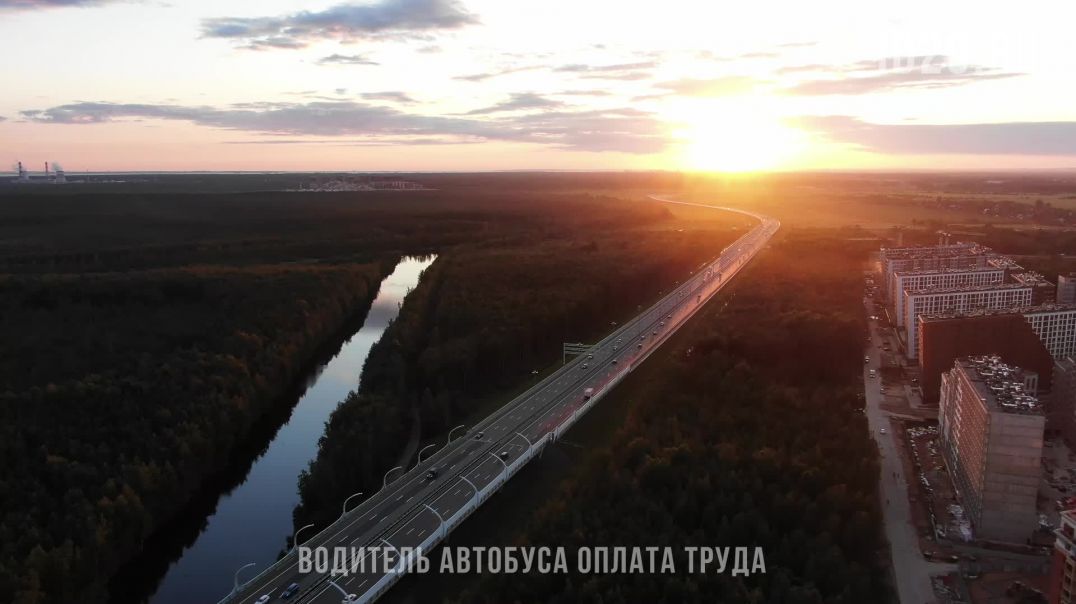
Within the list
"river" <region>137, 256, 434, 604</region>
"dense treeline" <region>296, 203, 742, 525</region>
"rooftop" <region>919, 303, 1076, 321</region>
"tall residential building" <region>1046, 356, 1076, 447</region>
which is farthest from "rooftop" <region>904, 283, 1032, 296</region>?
"river" <region>137, 256, 434, 604</region>

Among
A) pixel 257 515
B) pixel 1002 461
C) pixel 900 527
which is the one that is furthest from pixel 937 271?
pixel 257 515

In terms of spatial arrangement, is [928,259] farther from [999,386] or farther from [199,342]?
[199,342]

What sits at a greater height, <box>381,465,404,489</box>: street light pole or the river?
<box>381,465,404,489</box>: street light pole

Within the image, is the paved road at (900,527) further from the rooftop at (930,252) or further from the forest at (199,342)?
the rooftop at (930,252)

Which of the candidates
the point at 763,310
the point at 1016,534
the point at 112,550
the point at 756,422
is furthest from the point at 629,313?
the point at 112,550

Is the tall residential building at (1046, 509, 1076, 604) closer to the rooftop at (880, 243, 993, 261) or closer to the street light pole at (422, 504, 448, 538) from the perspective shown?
the street light pole at (422, 504, 448, 538)

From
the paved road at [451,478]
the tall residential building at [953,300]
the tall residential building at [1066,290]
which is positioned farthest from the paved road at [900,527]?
the tall residential building at [1066,290]
